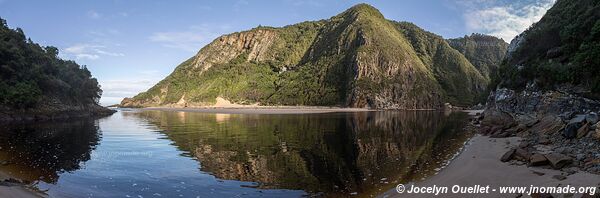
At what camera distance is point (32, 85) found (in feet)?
208

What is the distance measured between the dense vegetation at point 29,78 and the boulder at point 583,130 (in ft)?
235

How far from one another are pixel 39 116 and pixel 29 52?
53.2 feet

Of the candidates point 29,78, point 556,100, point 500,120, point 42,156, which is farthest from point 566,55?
point 29,78

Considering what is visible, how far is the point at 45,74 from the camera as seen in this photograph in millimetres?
70312

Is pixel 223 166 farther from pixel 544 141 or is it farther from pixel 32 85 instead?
pixel 32 85

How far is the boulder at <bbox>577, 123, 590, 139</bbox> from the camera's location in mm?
18734

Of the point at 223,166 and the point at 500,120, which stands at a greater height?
the point at 500,120

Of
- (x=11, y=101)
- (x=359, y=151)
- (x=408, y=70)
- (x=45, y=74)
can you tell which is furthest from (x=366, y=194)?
(x=408, y=70)

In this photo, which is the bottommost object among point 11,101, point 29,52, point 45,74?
point 11,101

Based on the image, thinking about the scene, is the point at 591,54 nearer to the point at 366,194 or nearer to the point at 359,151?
the point at 359,151

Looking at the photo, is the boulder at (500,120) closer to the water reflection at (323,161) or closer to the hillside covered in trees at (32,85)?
the water reflection at (323,161)

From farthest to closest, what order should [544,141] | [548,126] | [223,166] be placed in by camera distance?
[548,126] < [544,141] < [223,166]

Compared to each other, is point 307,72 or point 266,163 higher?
point 307,72

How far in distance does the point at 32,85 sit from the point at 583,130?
251 feet
